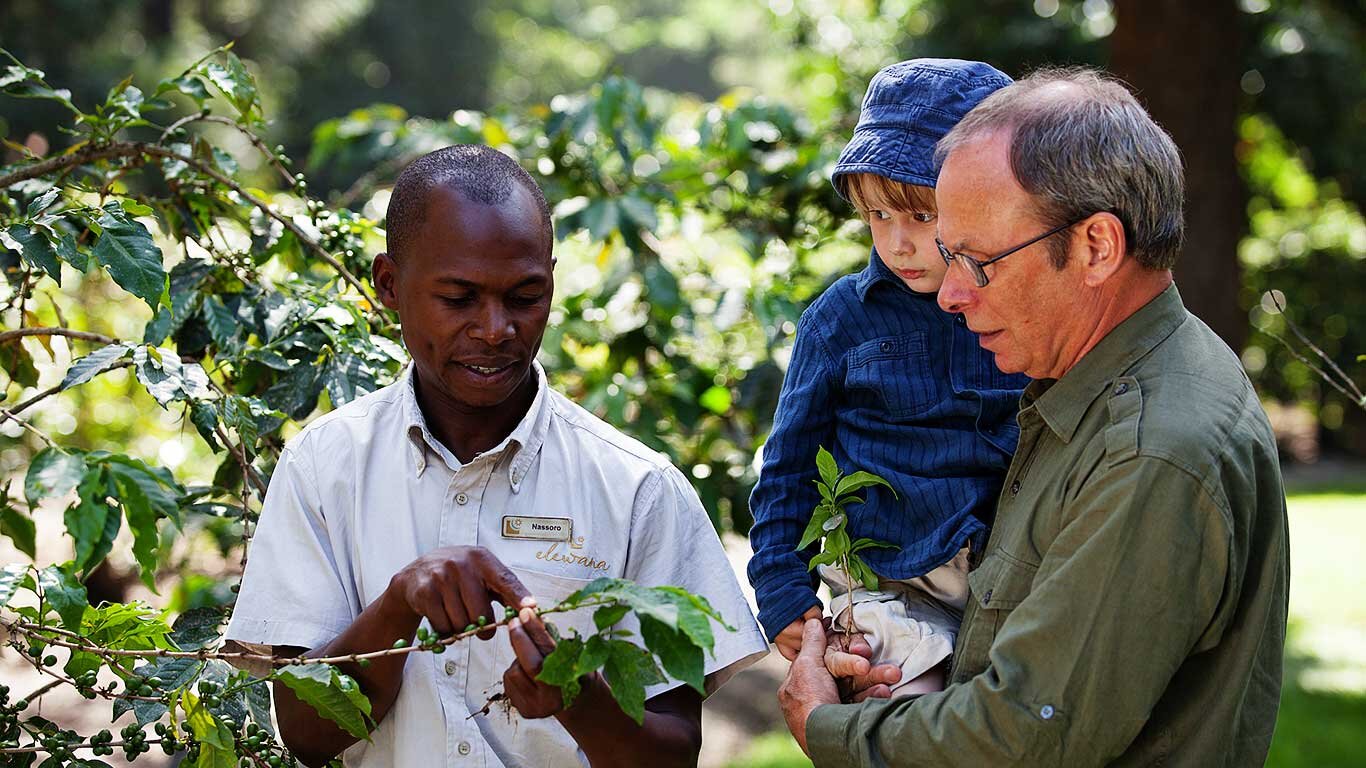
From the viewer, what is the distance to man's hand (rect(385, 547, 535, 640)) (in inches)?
72.2

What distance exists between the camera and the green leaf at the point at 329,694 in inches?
72.9

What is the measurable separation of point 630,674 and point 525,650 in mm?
152

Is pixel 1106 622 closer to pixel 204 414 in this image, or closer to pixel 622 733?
pixel 622 733

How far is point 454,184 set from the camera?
220cm

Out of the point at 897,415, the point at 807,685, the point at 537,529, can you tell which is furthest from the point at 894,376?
the point at 537,529

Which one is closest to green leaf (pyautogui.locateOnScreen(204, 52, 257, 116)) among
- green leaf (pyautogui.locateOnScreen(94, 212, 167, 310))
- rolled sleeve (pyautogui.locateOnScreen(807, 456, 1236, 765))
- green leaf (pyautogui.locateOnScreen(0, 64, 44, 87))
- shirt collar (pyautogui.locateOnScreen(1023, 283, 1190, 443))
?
green leaf (pyautogui.locateOnScreen(0, 64, 44, 87))

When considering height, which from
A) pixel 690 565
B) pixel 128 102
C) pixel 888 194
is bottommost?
pixel 690 565

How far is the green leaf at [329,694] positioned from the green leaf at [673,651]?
1.46 feet

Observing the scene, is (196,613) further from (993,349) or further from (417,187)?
(993,349)

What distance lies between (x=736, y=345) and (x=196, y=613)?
211 centimetres

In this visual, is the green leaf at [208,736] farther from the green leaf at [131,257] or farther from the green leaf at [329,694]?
the green leaf at [131,257]

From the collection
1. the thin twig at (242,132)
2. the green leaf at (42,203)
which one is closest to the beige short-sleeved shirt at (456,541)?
the green leaf at (42,203)

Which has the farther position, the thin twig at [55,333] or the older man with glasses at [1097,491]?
the thin twig at [55,333]

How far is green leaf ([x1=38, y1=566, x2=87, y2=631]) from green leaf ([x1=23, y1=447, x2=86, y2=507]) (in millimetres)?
313
